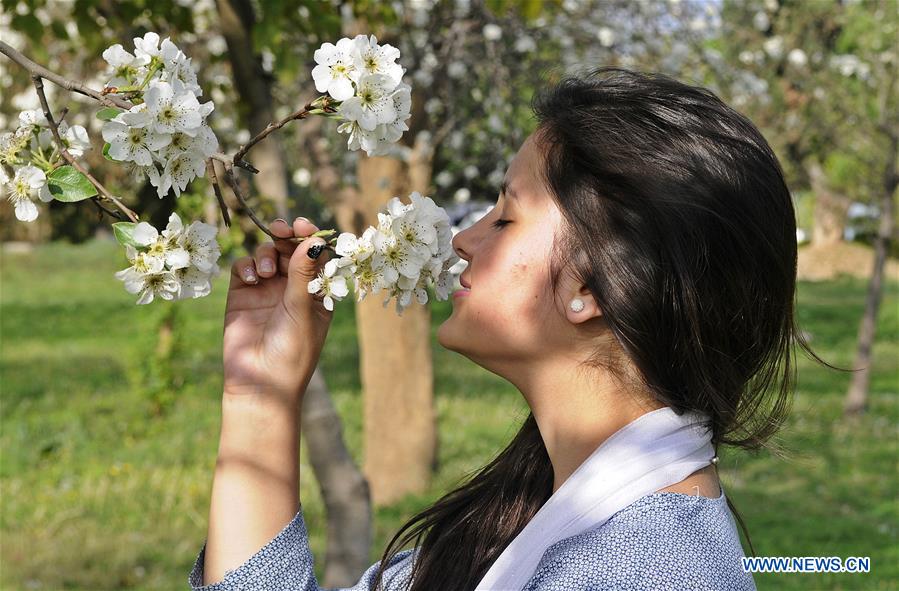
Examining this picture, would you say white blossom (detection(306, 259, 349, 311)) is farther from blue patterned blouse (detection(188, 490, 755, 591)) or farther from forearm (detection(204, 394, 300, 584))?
blue patterned blouse (detection(188, 490, 755, 591))

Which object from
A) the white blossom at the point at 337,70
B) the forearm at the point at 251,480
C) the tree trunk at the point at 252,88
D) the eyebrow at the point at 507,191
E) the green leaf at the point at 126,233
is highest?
the white blossom at the point at 337,70

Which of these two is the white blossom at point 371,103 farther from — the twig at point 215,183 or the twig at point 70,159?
the twig at point 70,159

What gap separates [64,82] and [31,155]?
17 cm

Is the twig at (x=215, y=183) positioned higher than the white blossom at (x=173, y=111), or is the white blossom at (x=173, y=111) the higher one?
the white blossom at (x=173, y=111)

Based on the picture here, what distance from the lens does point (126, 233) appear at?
4.15 feet

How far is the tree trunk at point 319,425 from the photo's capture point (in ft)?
10.1

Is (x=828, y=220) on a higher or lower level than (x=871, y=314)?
lower

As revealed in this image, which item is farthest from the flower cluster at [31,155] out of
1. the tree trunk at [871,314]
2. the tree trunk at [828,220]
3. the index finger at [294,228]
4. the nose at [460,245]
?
the tree trunk at [828,220]

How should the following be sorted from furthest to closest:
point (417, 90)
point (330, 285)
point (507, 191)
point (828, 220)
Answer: point (828, 220), point (417, 90), point (507, 191), point (330, 285)

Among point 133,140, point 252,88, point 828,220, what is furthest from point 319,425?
→ point 828,220

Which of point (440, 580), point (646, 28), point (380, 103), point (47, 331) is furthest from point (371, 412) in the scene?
point (47, 331)

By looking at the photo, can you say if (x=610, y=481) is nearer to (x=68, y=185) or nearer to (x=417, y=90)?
(x=68, y=185)

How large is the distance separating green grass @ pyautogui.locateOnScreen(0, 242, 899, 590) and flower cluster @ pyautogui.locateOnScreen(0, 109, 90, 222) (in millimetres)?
1046

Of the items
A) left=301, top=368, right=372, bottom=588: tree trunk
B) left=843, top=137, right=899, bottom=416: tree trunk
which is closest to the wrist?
left=301, top=368, right=372, bottom=588: tree trunk
